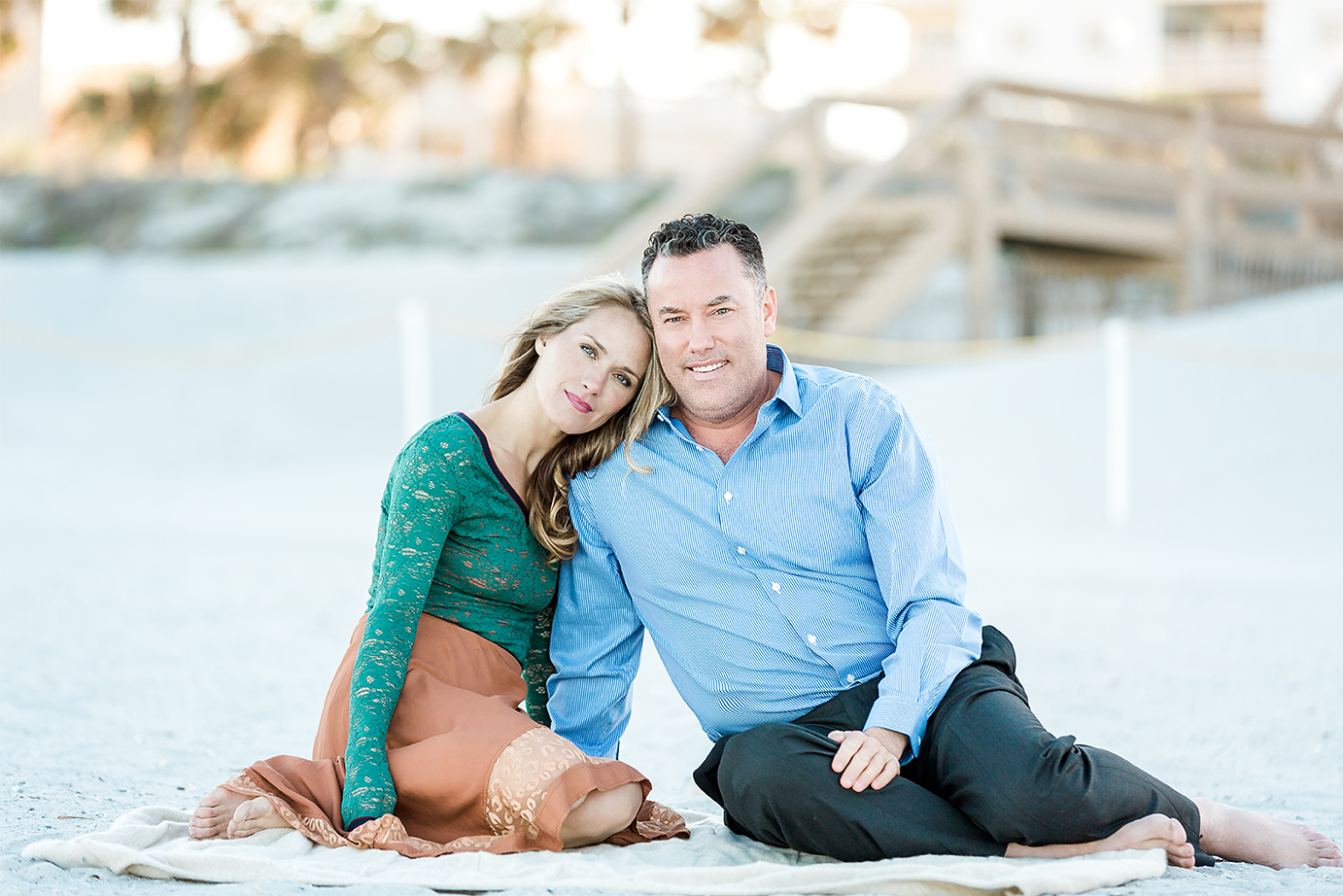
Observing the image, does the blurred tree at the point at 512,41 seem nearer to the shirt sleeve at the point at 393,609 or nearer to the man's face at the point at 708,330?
the man's face at the point at 708,330

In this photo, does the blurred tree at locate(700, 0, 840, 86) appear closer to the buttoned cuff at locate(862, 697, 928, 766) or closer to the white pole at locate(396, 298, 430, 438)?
the white pole at locate(396, 298, 430, 438)

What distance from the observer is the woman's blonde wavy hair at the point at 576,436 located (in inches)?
115

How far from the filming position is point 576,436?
9.91 feet

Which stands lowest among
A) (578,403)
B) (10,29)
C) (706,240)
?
(578,403)

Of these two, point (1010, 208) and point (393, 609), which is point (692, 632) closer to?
point (393, 609)

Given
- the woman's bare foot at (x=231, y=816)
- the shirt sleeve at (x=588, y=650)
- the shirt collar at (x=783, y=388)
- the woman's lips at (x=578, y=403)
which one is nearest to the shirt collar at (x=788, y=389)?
the shirt collar at (x=783, y=388)

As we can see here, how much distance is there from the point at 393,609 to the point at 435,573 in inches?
7.7

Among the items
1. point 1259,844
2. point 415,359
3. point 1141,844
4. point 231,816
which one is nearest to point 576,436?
point 231,816

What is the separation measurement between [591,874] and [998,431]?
7382 mm

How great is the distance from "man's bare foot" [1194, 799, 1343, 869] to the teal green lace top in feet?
4.83

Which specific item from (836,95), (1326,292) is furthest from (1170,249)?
(836,95)

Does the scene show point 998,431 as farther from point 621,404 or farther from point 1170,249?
point 621,404

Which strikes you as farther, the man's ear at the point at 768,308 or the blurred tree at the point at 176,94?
the blurred tree at the point at 176,94

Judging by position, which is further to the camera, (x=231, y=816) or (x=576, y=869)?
(x=231, y=816)
